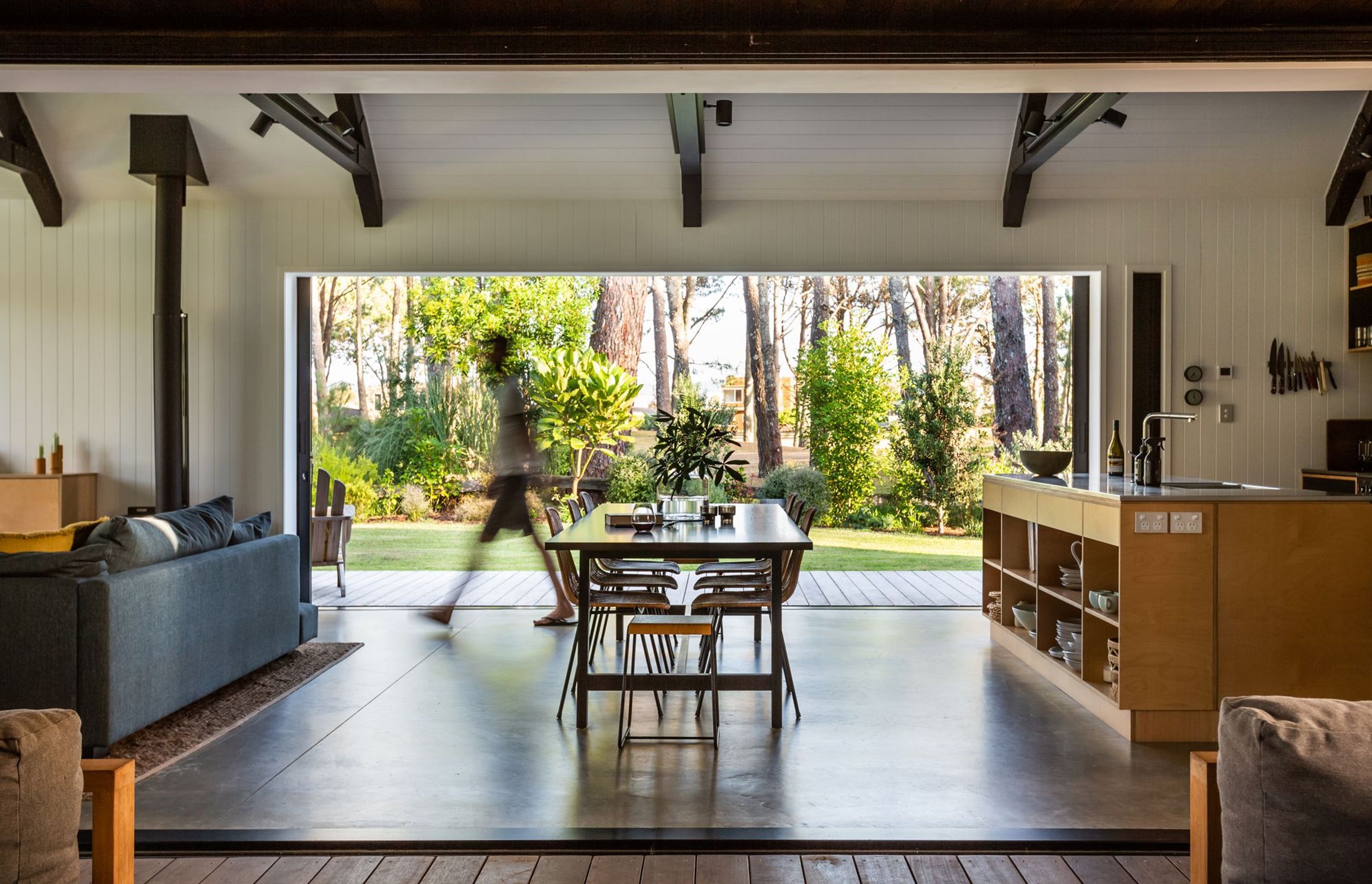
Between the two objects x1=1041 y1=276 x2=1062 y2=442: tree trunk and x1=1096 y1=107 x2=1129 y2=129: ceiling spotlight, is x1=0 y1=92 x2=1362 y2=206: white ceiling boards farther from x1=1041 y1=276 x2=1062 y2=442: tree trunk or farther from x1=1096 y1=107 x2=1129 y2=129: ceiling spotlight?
x1=1041 y1=276 x2=1062 y2=442: tree trunk

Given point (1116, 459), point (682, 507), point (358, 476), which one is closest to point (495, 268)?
point (682, 507)

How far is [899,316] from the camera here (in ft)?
46.6

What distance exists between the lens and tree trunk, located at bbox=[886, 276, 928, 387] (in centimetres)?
1412

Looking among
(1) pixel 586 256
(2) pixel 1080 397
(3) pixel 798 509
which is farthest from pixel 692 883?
(2) pixel 1080 397

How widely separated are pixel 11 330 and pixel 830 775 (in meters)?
6.82

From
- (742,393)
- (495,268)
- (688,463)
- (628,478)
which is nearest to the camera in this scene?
(688,463)

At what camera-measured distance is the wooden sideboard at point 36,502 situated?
269 inches

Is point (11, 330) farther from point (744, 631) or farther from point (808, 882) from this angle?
point (808, 882)

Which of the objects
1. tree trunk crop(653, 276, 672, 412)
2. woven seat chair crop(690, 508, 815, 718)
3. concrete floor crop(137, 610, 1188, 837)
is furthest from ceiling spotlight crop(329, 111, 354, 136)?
tree trunk crop(653, 276, 672, 412)

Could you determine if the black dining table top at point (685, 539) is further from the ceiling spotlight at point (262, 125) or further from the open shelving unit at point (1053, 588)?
the ceiling spotlight at point (262, 125)

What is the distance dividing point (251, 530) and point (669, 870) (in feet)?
11.2

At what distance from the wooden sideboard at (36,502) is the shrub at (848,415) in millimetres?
8089

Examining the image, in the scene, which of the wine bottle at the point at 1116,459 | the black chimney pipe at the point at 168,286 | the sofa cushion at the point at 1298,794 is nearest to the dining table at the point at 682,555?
the wine bottle at the point at 1116,459

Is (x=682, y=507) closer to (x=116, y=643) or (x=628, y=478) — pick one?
(x=116, y=643)
